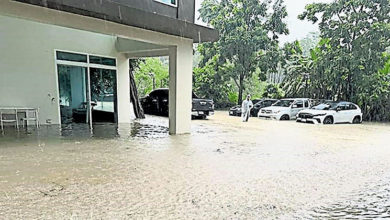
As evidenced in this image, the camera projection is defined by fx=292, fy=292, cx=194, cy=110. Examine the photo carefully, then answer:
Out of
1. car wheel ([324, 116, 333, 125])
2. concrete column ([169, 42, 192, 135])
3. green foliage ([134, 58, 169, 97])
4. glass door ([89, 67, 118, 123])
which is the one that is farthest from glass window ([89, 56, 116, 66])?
green foliage ([134, 58, 169, 97])

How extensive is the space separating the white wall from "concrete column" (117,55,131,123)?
4.82 ft

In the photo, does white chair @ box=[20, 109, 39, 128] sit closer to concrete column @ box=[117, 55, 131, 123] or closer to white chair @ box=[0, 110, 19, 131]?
white chair @ box=[0, 110, 19, 131]

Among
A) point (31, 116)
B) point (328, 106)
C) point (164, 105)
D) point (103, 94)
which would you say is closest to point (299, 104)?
point (328, 106)

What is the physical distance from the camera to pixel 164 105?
53.1ft

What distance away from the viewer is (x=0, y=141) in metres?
7.24

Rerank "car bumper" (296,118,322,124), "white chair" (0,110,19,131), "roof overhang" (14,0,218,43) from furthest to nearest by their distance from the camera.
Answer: "car bumper" (296,118,322,124)
"white chair" (0,110,19,131)
"roof overhang" (14,0,218,43)

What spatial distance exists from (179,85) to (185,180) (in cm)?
490

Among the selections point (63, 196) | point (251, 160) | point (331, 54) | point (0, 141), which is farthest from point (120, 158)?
point (331, 54)

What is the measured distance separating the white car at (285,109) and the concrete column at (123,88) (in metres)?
8.46

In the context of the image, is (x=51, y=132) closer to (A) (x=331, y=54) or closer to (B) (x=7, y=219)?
(B) (x=7, y=219)

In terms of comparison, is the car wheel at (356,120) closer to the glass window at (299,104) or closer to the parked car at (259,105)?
the glass window at (299,104)

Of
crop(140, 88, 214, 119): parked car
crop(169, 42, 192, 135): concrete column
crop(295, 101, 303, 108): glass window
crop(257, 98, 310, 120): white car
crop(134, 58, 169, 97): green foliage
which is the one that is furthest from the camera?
crop(134, 58, 169, 97): green foliage

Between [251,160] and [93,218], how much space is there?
12.4 ft

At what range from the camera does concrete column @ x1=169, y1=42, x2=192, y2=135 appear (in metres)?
9.15
